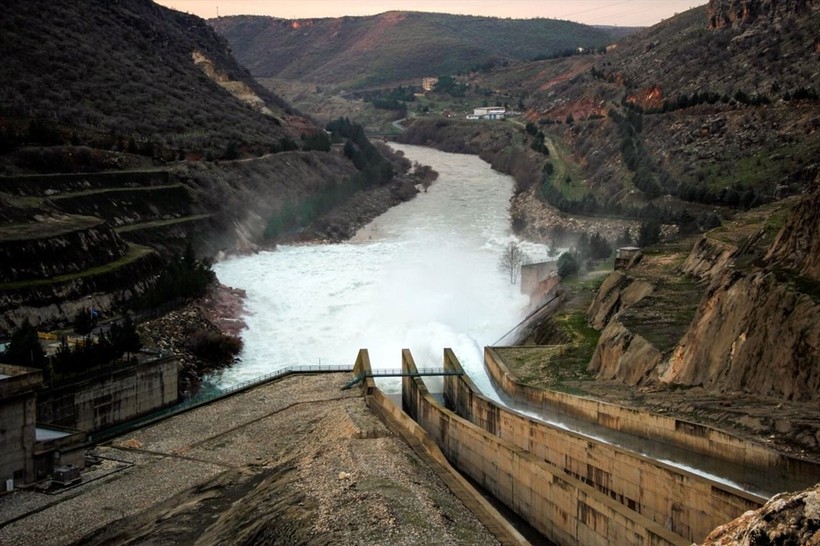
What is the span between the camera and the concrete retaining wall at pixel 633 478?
2664 centimetres

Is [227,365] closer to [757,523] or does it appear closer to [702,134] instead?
[757,523]

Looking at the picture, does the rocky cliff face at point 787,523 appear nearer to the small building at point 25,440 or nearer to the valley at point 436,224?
the valley at point 436,224

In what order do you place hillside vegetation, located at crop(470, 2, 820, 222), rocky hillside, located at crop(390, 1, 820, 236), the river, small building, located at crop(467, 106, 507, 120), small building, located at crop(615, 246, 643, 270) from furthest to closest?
small building, located at crop(467, 106, 507, 120), hillside vegetation, located at crop(470, 2, 820, 222), rocky hillside, located at crop(390, 1, 820, 236), small building, located at crop(615, 246, 643, 270), the river

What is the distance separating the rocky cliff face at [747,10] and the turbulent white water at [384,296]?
29.9 meters

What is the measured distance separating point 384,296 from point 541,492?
37645 millimetres

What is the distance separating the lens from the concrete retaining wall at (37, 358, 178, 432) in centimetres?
3806

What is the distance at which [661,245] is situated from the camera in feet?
195

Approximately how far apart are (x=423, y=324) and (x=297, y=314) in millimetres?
9055

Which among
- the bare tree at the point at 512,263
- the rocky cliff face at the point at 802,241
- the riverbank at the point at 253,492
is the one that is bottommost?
the riverbank at the point at 253,492

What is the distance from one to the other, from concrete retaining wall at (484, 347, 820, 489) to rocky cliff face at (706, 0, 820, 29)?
6050 centimetres

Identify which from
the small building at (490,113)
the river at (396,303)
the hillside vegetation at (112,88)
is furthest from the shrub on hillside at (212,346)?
the small building at (490,113)

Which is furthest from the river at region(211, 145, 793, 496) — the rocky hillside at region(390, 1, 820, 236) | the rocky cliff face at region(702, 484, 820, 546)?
the rocky cliff face at region(702, 484, 820, 546)

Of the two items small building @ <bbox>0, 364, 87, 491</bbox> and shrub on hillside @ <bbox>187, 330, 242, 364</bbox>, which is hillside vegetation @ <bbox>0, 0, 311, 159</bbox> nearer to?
shrub on hillside @ <bbox>187, 330, 242, 364</bbox>

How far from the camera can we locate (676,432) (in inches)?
1249
